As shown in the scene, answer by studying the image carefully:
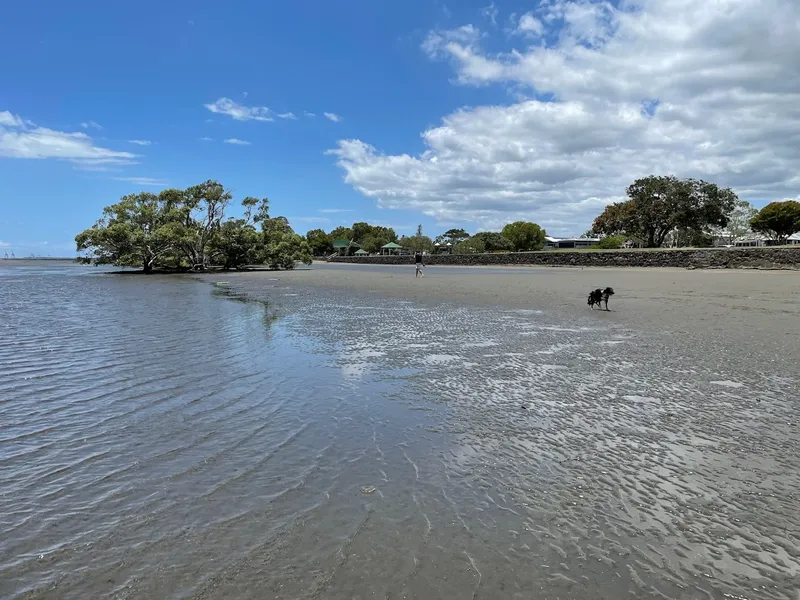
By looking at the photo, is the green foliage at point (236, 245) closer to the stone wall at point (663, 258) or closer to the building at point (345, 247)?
the stone wall at point (663, 258)

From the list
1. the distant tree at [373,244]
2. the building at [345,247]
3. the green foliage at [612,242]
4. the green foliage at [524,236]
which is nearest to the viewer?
the green foliage at [612,242]

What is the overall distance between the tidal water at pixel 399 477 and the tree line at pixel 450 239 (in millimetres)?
87504

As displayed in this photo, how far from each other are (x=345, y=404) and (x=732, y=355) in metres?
7.48

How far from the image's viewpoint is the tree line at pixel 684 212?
6975 cm

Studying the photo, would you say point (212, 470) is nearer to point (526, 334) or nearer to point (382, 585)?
point (382, 585)

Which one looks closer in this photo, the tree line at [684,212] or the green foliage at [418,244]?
the tree line at [684,212]

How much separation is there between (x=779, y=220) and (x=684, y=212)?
27947mm

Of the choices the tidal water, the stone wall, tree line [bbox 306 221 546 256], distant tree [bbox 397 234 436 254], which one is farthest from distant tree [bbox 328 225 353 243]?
the tidal water

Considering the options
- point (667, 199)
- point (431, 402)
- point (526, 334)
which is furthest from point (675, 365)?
Result: point (667, 199)

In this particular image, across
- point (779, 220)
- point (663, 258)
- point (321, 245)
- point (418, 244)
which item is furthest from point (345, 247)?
point (663, 258)

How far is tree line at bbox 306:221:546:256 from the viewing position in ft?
374

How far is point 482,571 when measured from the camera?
10.0 feet

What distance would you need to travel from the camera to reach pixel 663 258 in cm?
5406

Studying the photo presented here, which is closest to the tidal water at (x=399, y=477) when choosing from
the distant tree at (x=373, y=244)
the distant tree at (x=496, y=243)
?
the distant tree at (x=496, y=243)
